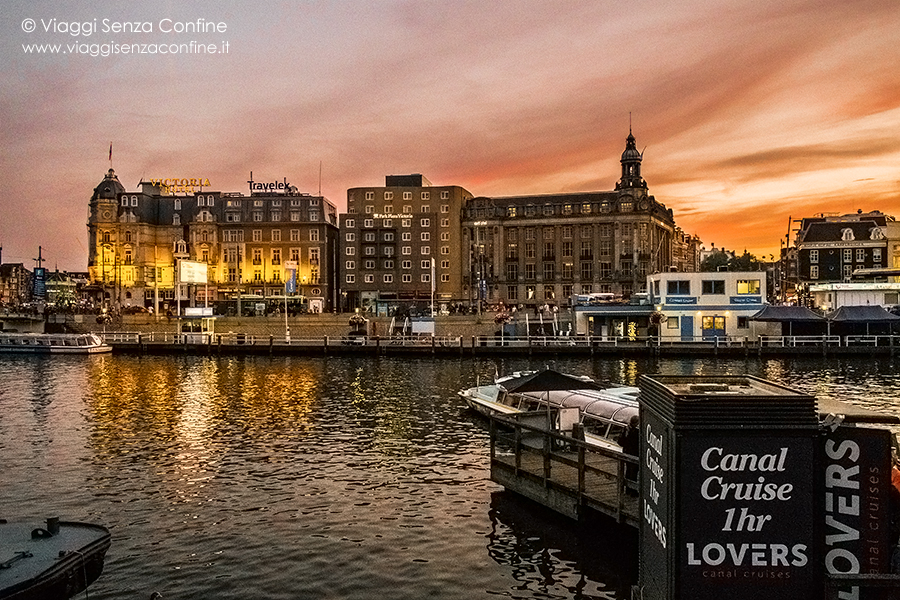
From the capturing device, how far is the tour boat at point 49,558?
42.7 feet

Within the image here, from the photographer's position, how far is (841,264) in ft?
412

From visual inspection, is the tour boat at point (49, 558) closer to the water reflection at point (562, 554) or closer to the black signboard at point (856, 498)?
the water reflection at point (562, 554)

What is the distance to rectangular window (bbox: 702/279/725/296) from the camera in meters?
79.4

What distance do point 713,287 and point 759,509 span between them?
76526mm

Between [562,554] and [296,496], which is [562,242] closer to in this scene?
[296,496]

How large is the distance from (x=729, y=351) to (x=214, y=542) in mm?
63877

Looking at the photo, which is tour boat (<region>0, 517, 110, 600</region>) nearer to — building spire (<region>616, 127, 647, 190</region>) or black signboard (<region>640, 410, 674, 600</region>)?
black signboard (<region>640, 410, 674, 600</region>)

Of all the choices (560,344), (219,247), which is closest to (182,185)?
(219,247)

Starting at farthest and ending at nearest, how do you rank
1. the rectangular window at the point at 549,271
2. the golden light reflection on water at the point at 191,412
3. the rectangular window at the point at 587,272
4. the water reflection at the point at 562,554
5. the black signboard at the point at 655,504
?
the rectangular window at the point at 549,271
the rectangular window at the point at 587,272
the golden light reflection on water at the point at 191,412
the water reflection at the point at 562,554
the black signboard at the point at 655,504

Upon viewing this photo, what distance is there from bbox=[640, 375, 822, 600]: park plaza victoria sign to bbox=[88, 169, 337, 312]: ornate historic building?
4888 inches

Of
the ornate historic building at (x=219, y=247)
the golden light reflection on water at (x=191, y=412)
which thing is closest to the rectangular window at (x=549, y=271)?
the ornate historic building at (x=219, y=247)

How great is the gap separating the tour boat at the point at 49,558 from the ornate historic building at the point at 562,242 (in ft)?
369

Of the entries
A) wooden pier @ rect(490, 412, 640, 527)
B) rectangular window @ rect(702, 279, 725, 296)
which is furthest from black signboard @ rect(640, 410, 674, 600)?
rectangular window @ rect(702, 279, 725, 296)

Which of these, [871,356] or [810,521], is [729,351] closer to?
[871,356]
